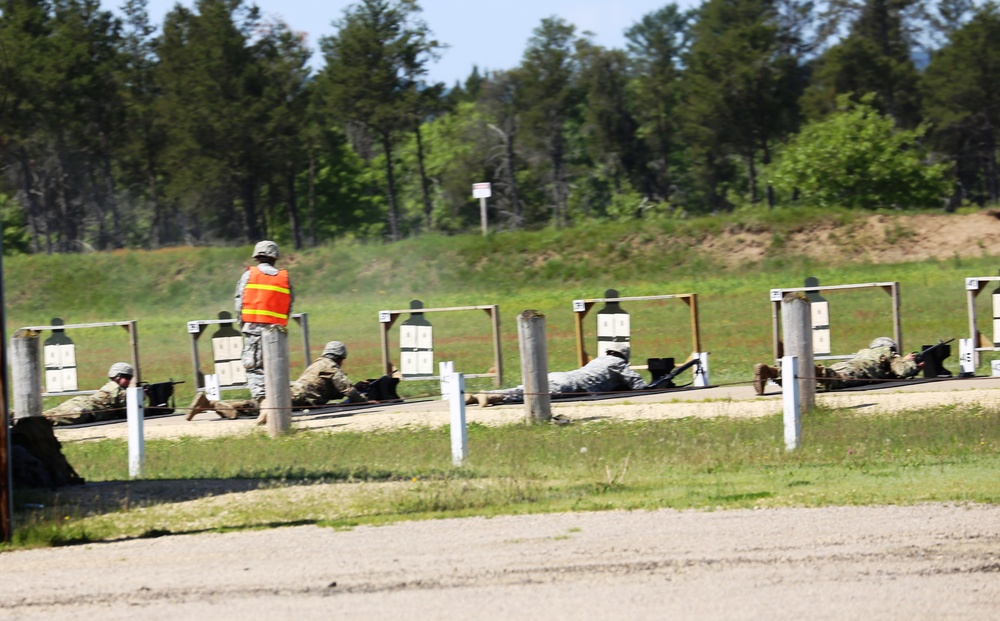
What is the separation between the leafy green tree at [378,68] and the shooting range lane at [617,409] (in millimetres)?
48865

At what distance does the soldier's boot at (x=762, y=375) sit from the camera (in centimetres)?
1792

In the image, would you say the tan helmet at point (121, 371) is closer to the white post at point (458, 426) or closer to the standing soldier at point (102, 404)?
the standing soldier at point (102, 404)

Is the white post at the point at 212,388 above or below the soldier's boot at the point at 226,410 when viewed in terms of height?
above

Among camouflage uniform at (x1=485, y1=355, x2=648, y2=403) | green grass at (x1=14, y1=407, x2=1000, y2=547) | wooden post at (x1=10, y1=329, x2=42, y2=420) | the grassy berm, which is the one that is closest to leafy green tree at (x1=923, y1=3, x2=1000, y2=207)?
the grassy berm

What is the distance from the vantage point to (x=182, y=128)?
2559 inches

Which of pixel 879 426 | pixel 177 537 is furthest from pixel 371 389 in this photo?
pixel 177 537

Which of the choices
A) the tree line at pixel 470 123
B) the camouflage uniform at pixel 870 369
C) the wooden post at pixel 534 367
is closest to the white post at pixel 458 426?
the wooden post at pixel 534 367

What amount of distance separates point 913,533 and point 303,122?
206ft

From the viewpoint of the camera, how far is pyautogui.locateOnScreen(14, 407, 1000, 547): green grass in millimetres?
10695

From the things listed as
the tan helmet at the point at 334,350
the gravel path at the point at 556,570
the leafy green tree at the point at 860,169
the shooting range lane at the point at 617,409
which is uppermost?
the leafy green tree at the point at 860,169

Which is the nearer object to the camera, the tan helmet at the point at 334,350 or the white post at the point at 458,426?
the white post at the point at 458,426

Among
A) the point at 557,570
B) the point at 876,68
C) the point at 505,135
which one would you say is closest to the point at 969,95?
the point at 876,68

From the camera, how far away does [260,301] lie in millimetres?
18188

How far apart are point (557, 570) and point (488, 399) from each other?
33.3 ft
